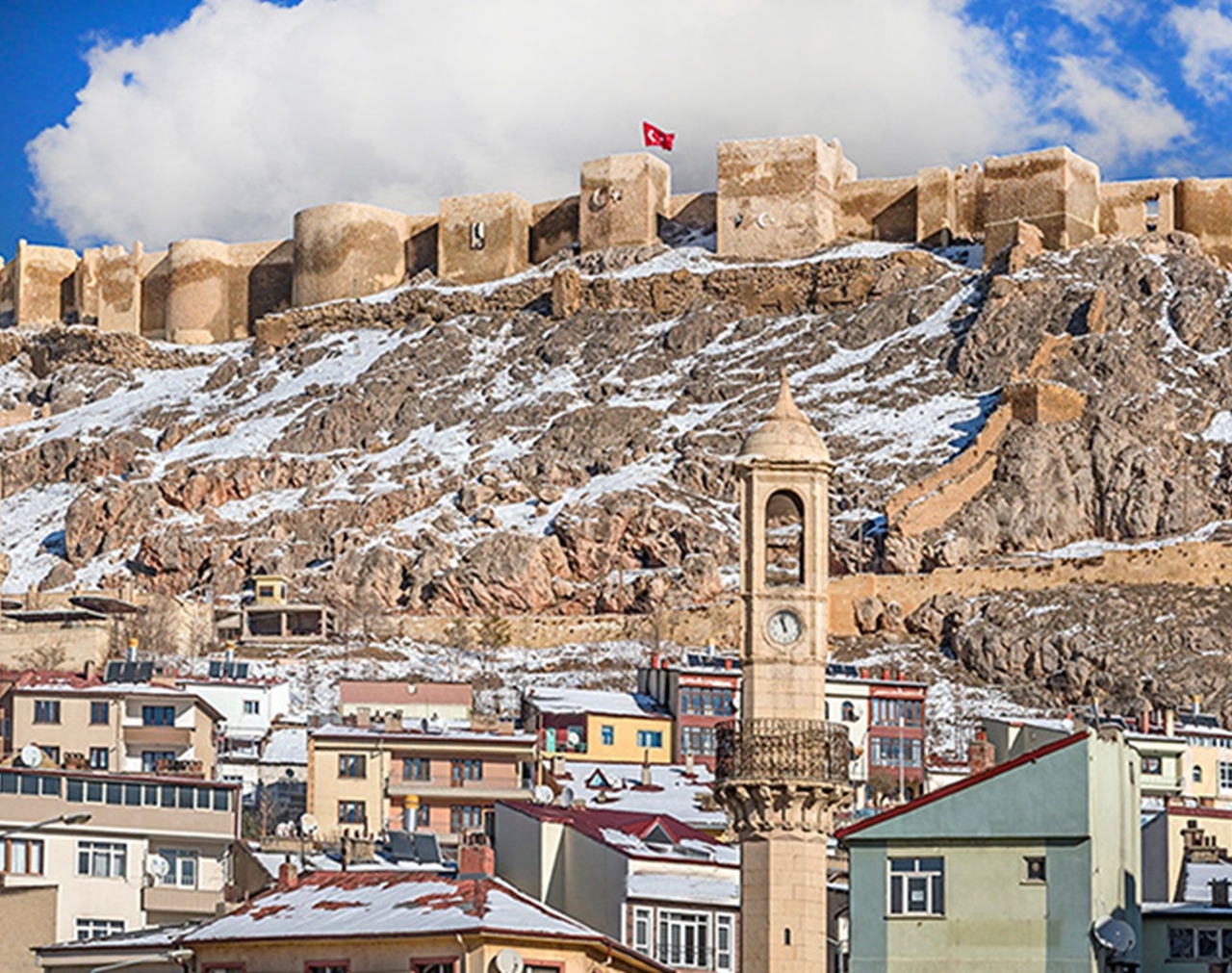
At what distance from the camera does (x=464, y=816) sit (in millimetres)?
57906

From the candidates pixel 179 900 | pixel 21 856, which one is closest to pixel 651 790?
pixel 179 900

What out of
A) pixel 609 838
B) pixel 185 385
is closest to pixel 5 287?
pixel 185 385

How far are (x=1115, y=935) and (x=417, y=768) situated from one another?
2687 centimetres

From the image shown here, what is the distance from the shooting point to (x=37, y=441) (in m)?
149

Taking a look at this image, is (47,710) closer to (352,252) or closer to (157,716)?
(157,716)

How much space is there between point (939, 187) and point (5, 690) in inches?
3623

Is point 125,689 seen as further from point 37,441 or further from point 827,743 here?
point 37,441

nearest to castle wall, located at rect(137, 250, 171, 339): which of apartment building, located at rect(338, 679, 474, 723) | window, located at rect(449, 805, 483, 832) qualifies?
apartment building, located at rect(338, 679, 474, 723)

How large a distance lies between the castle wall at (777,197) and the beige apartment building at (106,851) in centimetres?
10225

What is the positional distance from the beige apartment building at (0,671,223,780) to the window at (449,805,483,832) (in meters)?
4.27

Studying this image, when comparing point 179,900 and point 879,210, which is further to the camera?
point 879,210

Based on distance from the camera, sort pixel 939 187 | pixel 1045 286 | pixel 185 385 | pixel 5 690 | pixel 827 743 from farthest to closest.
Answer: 1. pixel 185 385
2. pixel 939 187
3. pixel 1045 286
4. pixel 5 690
5. pixel 827 743

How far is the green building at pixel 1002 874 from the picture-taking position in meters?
35.3

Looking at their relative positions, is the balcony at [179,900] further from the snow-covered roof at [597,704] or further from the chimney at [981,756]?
the snow-covered roof at [597,704]
